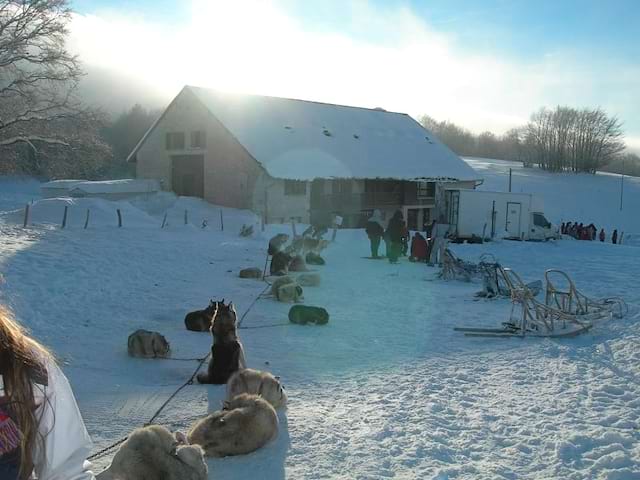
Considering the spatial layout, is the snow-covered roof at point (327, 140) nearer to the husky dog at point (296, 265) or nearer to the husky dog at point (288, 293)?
the husky dog at point (296, 265)

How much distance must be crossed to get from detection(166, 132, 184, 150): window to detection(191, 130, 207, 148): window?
1.15 m

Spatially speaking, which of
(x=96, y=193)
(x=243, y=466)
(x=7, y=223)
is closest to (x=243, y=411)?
(x=243, y=466)

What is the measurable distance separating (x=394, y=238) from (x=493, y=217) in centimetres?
1200

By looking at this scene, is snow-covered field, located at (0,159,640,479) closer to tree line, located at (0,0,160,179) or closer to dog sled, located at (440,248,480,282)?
dog sled, located at (440,248,480,282)

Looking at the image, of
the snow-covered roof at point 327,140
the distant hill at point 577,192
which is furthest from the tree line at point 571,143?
the snow-covered roof at point 327,140

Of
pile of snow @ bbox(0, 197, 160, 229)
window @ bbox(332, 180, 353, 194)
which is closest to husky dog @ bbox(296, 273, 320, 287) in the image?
pile of snow @ bbox(0, 197, 160, 229)

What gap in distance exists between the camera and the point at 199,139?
35719 millimetres

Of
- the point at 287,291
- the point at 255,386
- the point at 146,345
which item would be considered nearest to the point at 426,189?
the point at 287,291

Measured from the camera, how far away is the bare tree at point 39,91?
87.5 feet

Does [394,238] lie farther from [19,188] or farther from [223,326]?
[19,188]

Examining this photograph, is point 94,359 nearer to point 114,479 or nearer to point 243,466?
point 243,466

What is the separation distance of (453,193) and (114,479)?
2726 centimetres

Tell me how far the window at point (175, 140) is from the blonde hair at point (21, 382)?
36.5 metres

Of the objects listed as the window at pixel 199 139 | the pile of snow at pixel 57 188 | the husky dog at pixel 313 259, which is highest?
the window at pixel 199 139
